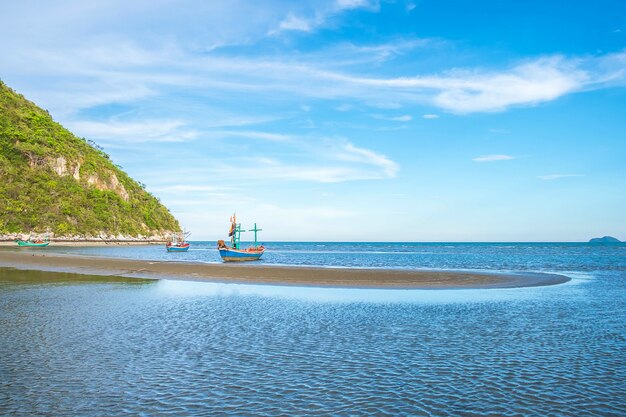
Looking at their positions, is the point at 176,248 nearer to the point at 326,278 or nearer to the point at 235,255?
the point at 235,255

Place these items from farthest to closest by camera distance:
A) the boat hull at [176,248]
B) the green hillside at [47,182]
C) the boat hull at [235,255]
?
1. the green hillside at [47,182]
2. the boat hull at [176,248]
3. the boat hull at [235,255]

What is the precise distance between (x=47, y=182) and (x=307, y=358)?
171 meters

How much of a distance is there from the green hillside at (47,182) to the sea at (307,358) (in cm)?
14031

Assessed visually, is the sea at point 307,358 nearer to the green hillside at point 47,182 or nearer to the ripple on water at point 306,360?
the ripple on water at point 306,360

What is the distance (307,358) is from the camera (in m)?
14.5

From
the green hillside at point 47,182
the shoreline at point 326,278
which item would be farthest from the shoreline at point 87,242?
the shoreline at point 326,278

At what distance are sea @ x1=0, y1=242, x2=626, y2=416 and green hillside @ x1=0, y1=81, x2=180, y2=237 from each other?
460 feet

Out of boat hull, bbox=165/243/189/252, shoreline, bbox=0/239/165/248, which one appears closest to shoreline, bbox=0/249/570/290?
boat hull, bbox=165/243/189/252

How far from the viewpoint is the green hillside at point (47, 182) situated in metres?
146

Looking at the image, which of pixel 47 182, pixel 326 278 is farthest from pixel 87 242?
pixel 326 278

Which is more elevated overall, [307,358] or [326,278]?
[307,358]

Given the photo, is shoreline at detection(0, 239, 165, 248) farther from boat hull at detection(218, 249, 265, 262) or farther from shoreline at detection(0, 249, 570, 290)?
shoreline at detection(0, 249, 570, 290)

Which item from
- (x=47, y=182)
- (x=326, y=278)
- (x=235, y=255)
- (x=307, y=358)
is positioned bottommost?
(x=326, y=278)

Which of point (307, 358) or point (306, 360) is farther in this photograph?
point (307, 358)
